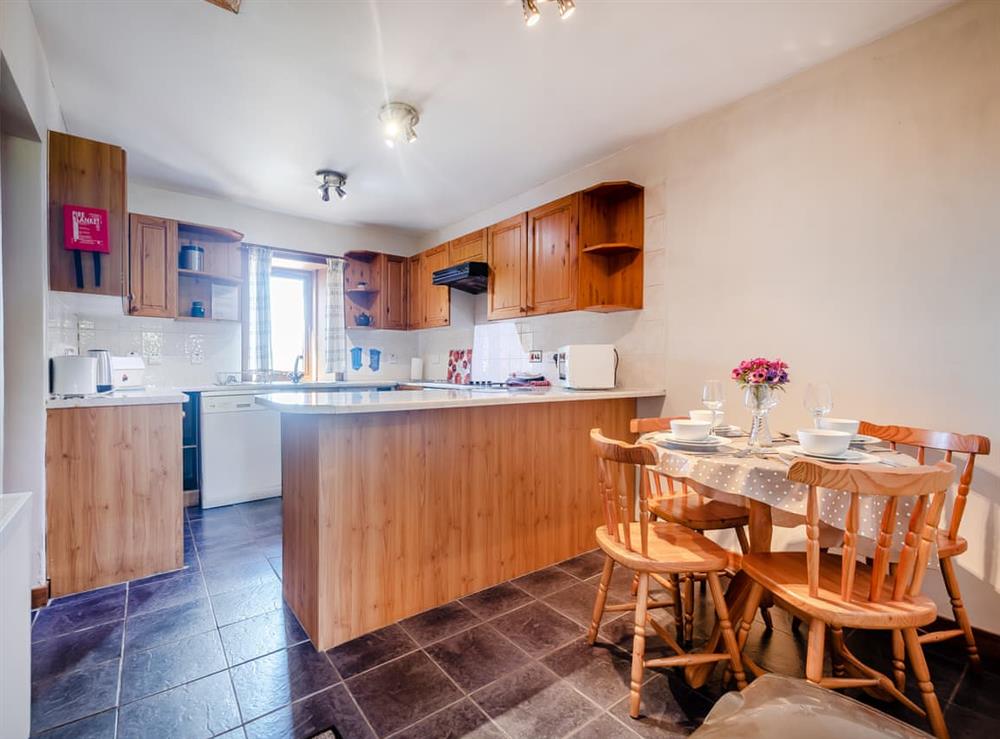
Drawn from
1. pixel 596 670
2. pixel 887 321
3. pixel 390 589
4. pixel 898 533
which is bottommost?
pixel 596 670

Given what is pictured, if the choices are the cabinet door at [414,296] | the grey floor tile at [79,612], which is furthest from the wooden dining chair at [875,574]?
the cabinet door at [414,296]

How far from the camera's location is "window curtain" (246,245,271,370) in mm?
4168

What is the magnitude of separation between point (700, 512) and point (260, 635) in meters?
1.90

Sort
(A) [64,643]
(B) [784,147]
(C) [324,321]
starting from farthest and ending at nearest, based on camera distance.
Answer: (C) [324,321], (B) [784,147], (A) [64,643]

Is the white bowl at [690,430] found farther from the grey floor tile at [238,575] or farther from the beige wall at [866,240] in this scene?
the grey floor tile at [238,575]

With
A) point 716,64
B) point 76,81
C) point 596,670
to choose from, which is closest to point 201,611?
point 596,670

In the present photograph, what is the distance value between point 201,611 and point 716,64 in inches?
141

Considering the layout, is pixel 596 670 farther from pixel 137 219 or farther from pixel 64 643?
pixel 137 219

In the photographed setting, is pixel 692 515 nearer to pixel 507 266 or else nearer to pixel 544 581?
pixel 544 581

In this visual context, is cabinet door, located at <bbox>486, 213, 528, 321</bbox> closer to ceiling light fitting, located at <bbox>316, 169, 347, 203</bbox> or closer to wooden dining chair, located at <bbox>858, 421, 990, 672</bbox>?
ceiling light fitting, located at <bbox>316, 169, 347, 203</bbox>

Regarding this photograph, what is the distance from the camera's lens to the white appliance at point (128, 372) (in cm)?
313

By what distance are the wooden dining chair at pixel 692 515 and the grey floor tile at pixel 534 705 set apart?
572mm

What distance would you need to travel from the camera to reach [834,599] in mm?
1219

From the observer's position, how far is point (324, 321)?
4.66 meters
